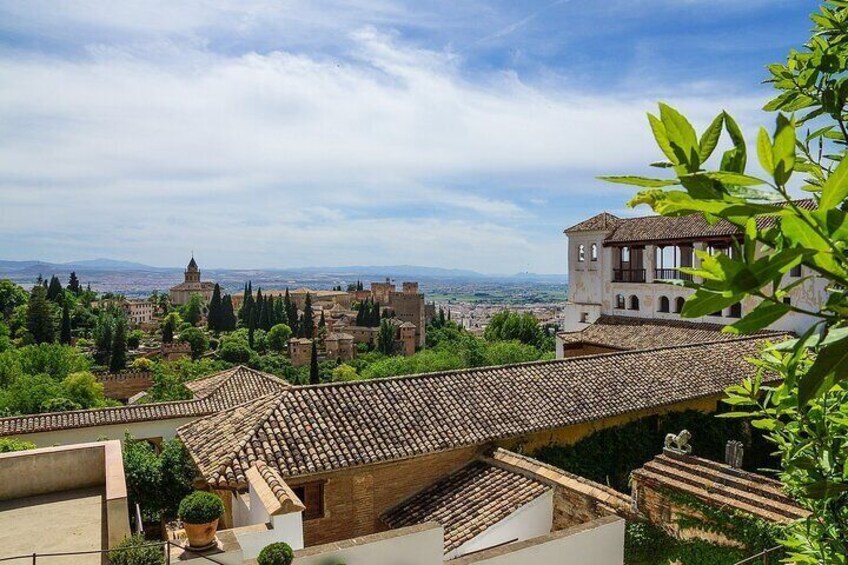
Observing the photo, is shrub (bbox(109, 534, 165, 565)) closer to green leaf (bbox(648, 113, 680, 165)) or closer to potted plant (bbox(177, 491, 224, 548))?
potted plant (bbox(177, 491, 224, 548))

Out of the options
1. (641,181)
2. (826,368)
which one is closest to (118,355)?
(641,181)

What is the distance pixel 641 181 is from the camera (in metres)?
1.21

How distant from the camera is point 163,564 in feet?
15.4

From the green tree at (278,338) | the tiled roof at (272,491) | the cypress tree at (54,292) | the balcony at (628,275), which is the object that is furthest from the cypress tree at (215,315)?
the tiled roof at (272,491)

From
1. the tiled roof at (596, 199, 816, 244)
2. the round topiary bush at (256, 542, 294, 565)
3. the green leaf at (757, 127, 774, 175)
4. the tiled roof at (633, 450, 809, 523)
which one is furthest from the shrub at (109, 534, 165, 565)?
the tiled roof at (596, 199, 816, 244)

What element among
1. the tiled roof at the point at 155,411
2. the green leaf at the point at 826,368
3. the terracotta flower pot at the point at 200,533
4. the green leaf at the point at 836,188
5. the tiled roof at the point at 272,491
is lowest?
the tiled roof at the point at 155,411

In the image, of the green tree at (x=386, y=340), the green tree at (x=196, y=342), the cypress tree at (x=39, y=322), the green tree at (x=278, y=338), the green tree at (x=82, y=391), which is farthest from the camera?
the green tree at (x=386, y=340)

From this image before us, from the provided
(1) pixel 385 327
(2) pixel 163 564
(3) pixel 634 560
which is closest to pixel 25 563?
(2) pixel 163 564

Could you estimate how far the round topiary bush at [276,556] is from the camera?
5180 millimetres

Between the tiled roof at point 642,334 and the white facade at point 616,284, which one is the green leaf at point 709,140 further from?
the white facade at point 616,284

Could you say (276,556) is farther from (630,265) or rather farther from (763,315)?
(630,265)

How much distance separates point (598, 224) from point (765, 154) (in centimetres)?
2858

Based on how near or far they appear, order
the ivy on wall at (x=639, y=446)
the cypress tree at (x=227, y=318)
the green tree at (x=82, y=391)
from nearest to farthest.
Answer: the ivy on wall at (x=639, y=446), the green tree at (x=82, y=391), the cypress tree at (x=227, y=318)

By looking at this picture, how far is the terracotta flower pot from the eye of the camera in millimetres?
5086
